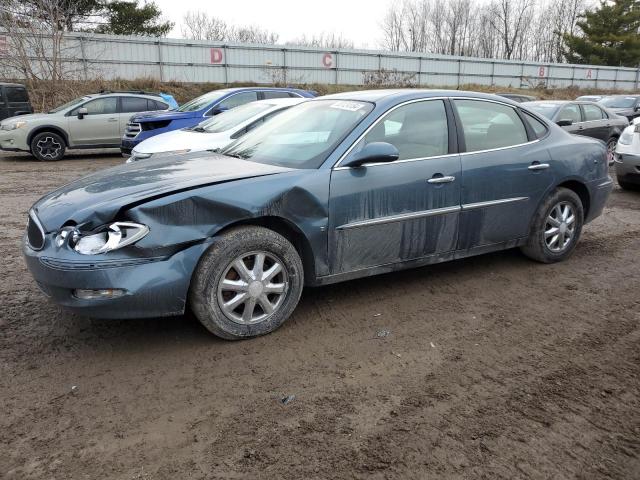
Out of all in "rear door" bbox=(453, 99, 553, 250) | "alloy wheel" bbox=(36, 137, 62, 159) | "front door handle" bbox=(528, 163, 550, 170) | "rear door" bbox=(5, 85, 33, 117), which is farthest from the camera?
"rear door" bbox=(5, 85, 33, 117)

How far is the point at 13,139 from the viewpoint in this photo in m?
12.8

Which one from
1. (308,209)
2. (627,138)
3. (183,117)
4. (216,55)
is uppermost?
(216,55)

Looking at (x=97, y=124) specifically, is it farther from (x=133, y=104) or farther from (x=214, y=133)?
(x=214, y=133)

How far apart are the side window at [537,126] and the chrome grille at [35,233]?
13.8 feet

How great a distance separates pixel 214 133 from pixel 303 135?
4570 millimetres

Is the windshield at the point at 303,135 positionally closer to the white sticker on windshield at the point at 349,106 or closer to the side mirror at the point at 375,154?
the white sticker on windshield at the point at 349,106

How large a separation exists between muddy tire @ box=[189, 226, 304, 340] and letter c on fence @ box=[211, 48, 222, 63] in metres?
25.6

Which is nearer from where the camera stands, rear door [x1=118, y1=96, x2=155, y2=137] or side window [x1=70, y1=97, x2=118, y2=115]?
side window [x1=70, y1=97, x2=118, y2=115]

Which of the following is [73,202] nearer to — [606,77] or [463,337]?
[463,337]

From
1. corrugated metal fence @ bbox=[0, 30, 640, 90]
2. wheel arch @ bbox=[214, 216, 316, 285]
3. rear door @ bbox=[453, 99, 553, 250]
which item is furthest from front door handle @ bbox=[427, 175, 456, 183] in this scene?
corrugated metal fence @ bbox=[0, 30, 640, 90]

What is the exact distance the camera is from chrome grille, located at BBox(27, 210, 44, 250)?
3.34 meters

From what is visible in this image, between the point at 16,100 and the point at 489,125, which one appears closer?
the point at 489,125

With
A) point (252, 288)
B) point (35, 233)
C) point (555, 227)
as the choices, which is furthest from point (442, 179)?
point (35, 233)

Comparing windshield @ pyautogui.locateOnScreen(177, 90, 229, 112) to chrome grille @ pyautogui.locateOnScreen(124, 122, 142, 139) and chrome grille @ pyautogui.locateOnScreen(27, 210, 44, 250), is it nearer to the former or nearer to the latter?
chrome grille @ pyautogui.locateOnScreen(124, 122, 142, 139)
